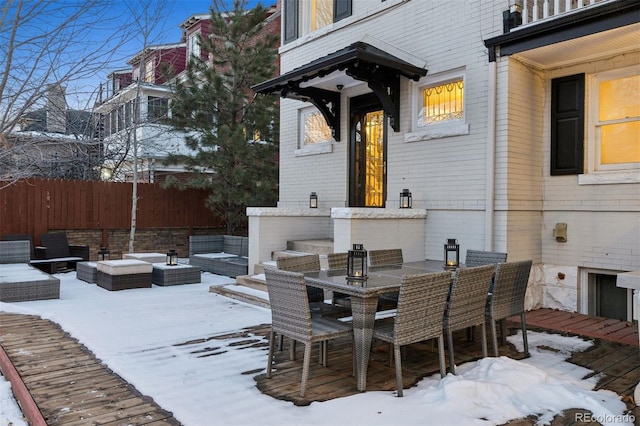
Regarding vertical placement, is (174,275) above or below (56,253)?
below

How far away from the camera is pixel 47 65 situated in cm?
266

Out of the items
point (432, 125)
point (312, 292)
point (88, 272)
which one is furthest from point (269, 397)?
point (88, 272)

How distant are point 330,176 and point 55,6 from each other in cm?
678

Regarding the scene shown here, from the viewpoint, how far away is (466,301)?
4.02 metres

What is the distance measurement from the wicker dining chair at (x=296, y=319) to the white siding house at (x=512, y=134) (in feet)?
9.10

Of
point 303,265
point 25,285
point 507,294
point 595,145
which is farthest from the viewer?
point 25,285

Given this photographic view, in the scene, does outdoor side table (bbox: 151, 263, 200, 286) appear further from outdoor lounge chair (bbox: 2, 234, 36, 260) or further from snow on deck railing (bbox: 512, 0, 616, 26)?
snow on deck railing (bbox: 512, 0, 616, 26)

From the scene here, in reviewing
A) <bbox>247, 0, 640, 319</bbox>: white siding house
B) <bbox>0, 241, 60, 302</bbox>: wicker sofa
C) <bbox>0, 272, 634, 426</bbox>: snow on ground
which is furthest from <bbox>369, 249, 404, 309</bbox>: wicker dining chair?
<bbox>0, 241, 60, 302</bbox>: wicker sofa

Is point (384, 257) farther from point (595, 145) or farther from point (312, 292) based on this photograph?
point (595, 145)

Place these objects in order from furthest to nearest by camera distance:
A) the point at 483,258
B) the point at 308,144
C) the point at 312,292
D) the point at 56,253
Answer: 1. the point at 56,253
2. the point at 308,144
3. the point at 483,258
4. the point at 312,292

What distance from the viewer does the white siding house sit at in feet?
19.7

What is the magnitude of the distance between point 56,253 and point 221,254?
3.45m

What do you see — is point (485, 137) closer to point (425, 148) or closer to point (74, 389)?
point (425, 148)

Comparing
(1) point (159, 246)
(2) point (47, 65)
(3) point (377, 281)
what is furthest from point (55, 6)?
(1) point (159, 246)
